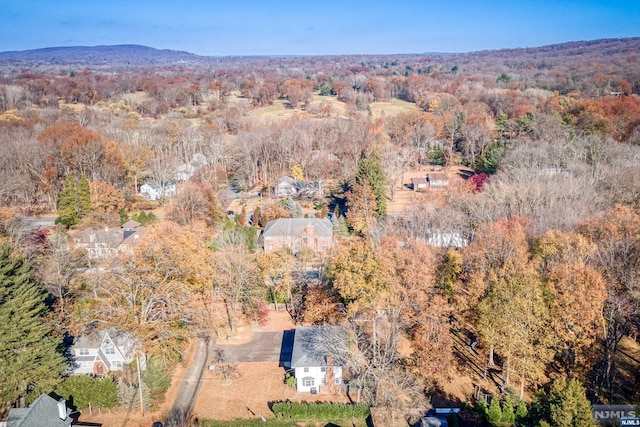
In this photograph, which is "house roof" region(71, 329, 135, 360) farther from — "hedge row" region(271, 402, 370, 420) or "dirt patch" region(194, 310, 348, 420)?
"hedge row" region(271, 402, 370, 420)

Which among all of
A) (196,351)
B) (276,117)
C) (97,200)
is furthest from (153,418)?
(276,117)

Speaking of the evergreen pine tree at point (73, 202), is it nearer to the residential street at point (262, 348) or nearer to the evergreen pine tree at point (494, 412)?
the residential street at point (262, 348)

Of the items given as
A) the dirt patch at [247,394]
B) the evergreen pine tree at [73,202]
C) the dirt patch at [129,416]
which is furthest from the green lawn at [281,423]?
the evergreen pine tree at [73,202]

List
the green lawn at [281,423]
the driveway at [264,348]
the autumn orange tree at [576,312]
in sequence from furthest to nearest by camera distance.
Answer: the driveway at [264,348] < the green lawn at [281,423] < the autumn orange tree at [576,312]

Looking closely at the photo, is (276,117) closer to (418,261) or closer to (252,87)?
(252,87)

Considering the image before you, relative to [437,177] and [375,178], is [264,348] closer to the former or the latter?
[375,178]

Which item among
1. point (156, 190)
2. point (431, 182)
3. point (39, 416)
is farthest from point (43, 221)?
point (431, 182)
